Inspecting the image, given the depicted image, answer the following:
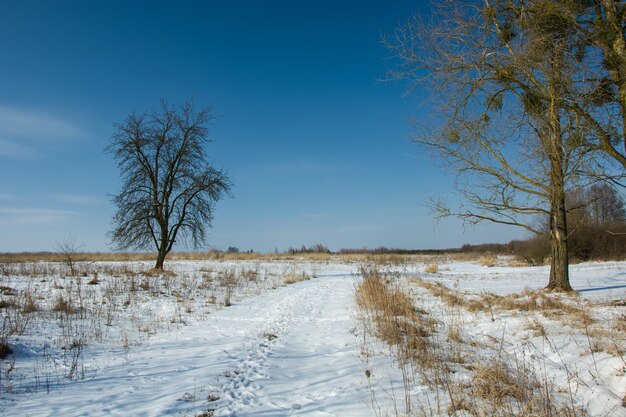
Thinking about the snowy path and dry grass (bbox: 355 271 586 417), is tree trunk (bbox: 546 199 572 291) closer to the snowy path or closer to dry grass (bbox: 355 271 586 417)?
dry grass (bbox: 355 271 586 417)

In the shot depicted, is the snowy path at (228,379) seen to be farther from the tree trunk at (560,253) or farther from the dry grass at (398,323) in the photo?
the tree trunk at (560,253)

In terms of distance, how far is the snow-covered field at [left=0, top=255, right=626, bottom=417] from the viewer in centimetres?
374

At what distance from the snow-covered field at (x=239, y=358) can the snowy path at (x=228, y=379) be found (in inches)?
0.8

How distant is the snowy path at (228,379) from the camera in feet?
12.0

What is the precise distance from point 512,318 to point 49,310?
10.2m

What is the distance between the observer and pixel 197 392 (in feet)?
13.4

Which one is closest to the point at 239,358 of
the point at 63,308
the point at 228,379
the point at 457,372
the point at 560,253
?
the point at 228,379

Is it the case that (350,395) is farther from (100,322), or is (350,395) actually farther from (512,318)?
(100,322)

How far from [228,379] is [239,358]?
99 cm

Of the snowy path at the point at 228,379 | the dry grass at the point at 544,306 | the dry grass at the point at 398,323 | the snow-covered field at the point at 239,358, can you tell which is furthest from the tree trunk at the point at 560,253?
the snowy path at the point at 228,379

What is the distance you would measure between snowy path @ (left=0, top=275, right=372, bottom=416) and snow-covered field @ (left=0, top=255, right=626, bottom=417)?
20 mm

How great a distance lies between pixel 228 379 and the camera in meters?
4.56

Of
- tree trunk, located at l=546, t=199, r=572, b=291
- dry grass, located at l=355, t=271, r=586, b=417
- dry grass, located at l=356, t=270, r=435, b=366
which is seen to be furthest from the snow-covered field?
tree trunk, located at l=546, t=199, r=572, b=291

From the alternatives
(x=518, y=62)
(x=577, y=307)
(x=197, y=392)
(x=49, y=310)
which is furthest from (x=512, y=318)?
(x=49, y=310)
